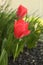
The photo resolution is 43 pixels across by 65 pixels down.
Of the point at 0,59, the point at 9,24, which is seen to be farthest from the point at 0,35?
the point at 0,59

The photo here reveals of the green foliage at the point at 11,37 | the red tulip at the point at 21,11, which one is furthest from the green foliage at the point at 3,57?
the red tulip at the point at 21,11

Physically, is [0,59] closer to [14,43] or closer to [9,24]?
[14,43]

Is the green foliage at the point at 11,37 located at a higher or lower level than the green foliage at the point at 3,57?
higher

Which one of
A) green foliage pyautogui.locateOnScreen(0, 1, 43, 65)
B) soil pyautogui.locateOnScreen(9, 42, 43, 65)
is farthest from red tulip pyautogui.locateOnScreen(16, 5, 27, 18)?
soil pyautogui.locateOnScreen(9, 42, 43, 65)

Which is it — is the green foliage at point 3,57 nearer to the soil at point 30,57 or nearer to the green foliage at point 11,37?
the green foliage at point 11,37

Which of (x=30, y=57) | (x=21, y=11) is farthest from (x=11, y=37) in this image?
(x=30, y=57)

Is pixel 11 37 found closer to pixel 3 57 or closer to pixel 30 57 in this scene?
pixel 3 57

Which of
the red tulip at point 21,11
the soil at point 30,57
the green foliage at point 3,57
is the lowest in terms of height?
the green foliage at point 3,57

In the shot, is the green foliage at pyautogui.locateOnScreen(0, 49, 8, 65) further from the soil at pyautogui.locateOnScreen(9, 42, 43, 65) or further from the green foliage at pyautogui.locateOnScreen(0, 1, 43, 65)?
the soil at pyautogui.locateOnScreen(9, 42, 43, 65)

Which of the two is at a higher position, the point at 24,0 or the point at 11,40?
the point at 24,0
